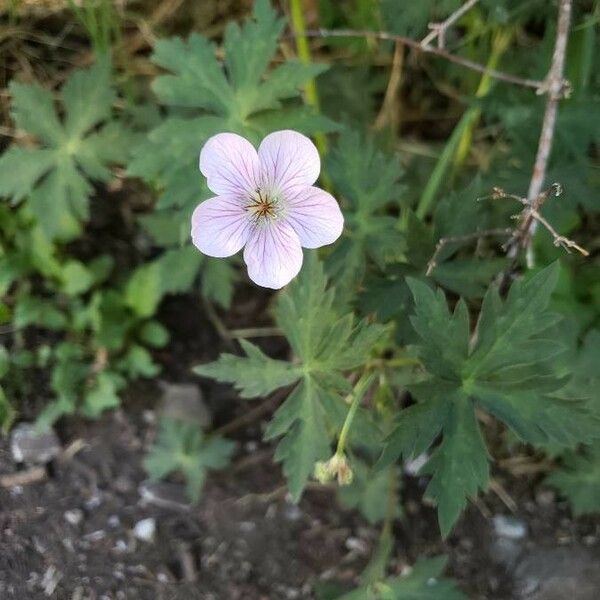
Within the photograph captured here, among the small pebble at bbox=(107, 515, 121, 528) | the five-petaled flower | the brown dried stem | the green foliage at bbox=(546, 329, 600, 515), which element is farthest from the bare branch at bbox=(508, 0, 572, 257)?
the small pebble at bbox=(107, 515, 121, 528)

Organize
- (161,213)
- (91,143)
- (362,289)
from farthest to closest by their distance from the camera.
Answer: (161,213)
(91,143)
(362,289)

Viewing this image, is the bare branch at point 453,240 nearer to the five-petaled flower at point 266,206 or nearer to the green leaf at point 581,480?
the five-petaled flower at point 266,206

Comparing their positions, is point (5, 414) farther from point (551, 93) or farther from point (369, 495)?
point (551, 93)

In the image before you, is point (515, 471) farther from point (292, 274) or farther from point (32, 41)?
point (32, 41)

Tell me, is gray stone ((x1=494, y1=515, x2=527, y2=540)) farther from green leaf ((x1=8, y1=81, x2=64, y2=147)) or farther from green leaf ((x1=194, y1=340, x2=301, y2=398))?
green leaf ((x1=8, y1=81, x2=64, y2=147))

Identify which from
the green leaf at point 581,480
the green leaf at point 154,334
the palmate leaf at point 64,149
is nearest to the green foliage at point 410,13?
the palmate leaf at point 64,149

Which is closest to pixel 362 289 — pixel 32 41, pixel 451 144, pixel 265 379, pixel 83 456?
pixel 265 379
